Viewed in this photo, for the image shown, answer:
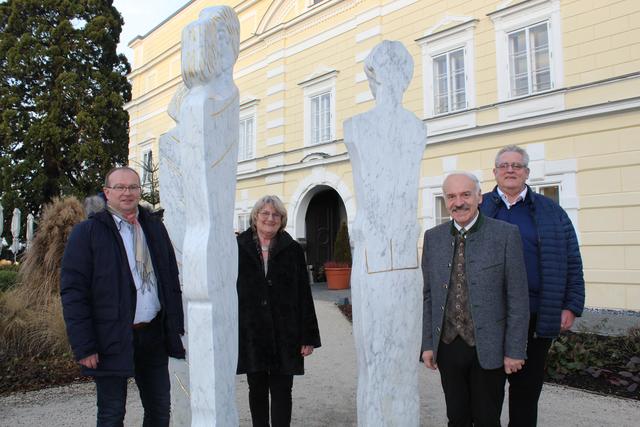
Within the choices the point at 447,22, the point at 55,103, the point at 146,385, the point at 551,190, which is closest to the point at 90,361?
the point at 146,385

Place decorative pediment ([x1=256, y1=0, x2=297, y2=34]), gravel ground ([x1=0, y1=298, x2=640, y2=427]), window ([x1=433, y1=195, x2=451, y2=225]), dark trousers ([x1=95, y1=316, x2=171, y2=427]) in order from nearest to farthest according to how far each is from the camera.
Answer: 1. dark trousers ([x1=95, y1=316, x2=171, y2=427])
2. gravel ground ([x1=0, y1=298, x2=640, y2=427])
3. window ([x1=433, y1=195, x2=451, y2=225])
4. decorative pediment ([x1=256, y1=0, x2=297, y2=34])

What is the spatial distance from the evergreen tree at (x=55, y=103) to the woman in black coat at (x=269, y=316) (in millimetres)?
20021

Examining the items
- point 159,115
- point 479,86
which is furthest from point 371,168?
point 159,115

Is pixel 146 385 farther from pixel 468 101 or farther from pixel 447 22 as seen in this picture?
pixel 447 22

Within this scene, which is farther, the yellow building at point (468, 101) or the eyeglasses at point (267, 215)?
the yellow building at point (468, 101)

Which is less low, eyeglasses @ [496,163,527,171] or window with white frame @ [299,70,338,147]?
window with white frame @ [299,70,338,147]

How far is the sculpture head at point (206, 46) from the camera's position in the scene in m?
2.38

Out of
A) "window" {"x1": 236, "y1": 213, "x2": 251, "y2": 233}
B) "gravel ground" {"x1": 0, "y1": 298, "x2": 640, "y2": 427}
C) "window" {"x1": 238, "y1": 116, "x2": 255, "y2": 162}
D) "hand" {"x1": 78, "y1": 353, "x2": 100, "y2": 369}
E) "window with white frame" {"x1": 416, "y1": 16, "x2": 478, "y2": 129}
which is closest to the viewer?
"hand" {"x1": 78, "y1": 353, "x2": 100, "y2": 369}

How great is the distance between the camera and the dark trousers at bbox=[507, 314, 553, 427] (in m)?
2.89

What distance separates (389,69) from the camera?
2.84 metres

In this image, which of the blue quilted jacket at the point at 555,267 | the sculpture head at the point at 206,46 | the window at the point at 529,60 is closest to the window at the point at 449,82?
the window at the point at 529,60

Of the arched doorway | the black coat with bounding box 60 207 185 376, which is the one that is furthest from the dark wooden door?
the black coat with bounding box 60 207 185 376

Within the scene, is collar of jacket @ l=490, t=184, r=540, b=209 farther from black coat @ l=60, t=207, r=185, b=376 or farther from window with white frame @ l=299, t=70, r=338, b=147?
window with white frame @ l=299, t=70, r=338, b=147

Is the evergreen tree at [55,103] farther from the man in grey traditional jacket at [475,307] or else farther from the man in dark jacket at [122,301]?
the man in grey traditional jacket at [475,307]
